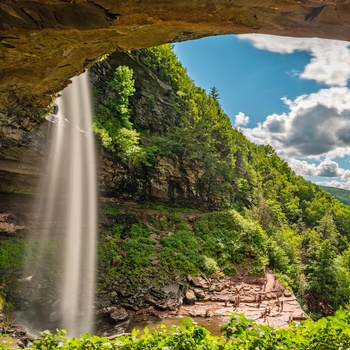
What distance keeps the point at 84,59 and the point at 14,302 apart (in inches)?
505

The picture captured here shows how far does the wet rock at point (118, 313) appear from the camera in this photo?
555 inches

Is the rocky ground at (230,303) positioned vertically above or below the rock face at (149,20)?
below

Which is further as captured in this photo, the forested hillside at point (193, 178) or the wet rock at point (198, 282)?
the forested hillside at point (193, 178)

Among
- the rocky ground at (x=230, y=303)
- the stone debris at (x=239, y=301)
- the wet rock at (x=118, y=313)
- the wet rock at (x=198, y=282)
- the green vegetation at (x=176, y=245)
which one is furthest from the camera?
the green vegetation at (x=176, y=245)

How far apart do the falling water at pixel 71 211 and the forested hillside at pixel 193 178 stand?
2.36 metres

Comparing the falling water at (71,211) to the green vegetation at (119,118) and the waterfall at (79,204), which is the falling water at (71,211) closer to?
the waterfall at (79,204)

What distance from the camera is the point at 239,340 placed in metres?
3.92

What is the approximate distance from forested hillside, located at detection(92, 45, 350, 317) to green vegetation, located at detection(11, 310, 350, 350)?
16.2 metres

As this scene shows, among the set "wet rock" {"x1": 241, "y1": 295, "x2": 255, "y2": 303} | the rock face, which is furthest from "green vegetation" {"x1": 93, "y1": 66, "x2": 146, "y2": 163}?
the rock face

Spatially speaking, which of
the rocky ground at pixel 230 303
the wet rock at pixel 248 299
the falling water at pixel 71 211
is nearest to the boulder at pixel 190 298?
the rocky ground at pixel 230 303

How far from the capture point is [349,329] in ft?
13.1

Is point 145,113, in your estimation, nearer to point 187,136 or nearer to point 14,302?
point 187,136

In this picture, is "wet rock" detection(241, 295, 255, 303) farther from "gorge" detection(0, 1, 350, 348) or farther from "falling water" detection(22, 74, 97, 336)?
"falling water" detection(22, 74, 97, 336)

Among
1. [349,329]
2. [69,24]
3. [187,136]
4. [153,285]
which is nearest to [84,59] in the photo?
[69,24]
